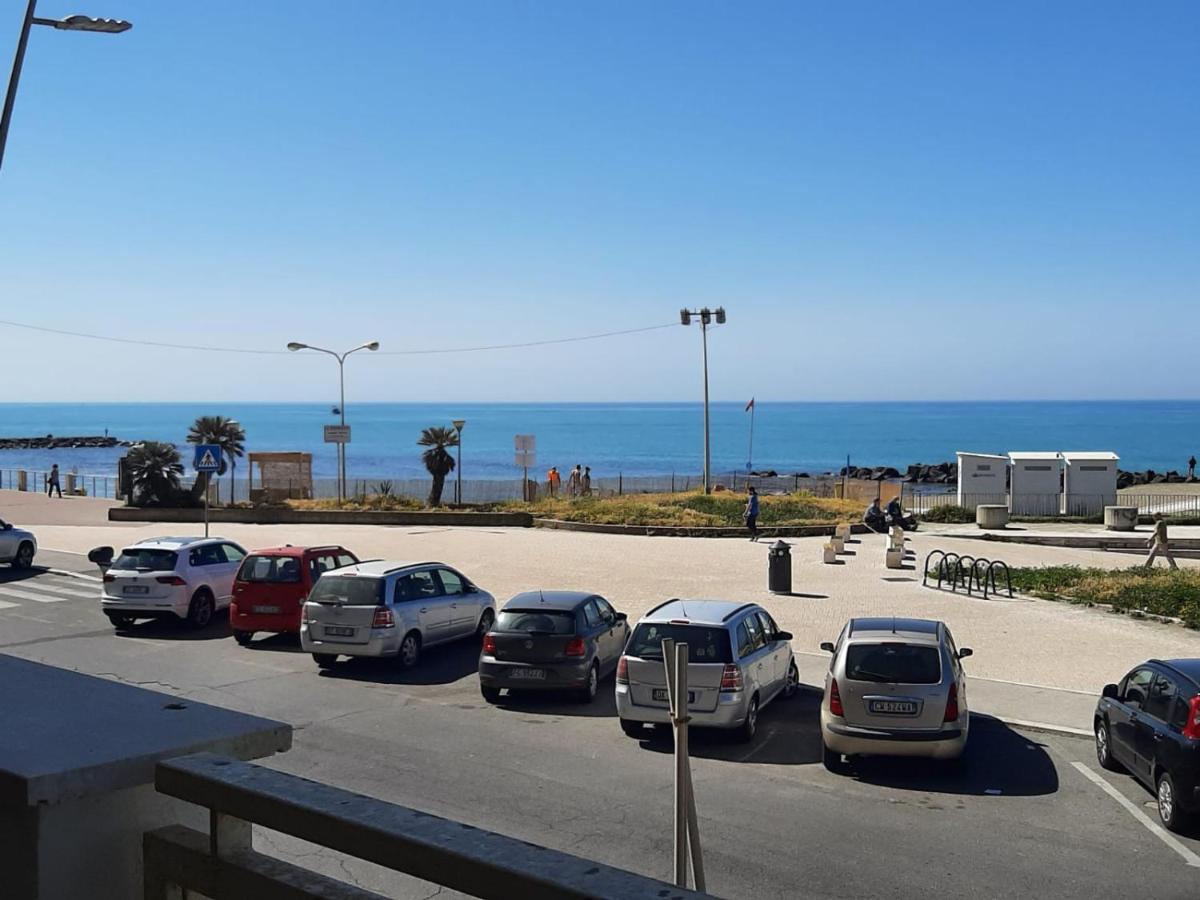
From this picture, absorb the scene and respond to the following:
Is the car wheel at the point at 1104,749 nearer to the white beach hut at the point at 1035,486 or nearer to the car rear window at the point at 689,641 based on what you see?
the car rear window at the point at 689,641

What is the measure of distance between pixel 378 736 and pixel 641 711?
286 cm

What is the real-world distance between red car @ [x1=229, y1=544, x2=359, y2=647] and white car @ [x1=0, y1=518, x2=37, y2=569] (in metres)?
11.3

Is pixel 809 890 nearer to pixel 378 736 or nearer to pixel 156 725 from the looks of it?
pixel 378 736

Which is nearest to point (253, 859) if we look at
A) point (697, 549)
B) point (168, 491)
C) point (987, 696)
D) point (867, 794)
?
point (867, 794)

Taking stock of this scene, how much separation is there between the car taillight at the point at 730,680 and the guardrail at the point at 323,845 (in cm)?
1066

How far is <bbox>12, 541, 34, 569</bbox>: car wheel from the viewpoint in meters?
27.7

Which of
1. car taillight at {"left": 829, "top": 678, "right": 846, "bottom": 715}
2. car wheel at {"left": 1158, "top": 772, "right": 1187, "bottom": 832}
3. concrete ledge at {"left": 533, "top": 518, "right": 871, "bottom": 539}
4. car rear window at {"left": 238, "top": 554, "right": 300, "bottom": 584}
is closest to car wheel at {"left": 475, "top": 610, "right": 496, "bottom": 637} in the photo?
car rear window at {"left": 238, "top": 554, "right": 300, "bottom": 584}

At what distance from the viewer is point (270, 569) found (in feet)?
62.3

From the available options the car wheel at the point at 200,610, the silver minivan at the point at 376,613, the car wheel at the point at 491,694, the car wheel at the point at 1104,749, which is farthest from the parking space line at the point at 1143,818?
the car wheel at the point at 200,610

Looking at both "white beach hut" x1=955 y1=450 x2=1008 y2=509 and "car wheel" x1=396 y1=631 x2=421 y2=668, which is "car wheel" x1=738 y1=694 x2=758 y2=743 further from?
"white beach hut" x1=955 y1=450 x2=1008 y2=509

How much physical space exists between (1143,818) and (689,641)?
4.75 m

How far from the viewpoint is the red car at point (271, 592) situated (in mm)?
18641

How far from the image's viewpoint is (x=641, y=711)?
508 inches

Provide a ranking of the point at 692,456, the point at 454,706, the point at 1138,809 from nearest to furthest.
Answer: the point at 1138,809 → the point at 454,706 → the point at 692,456
